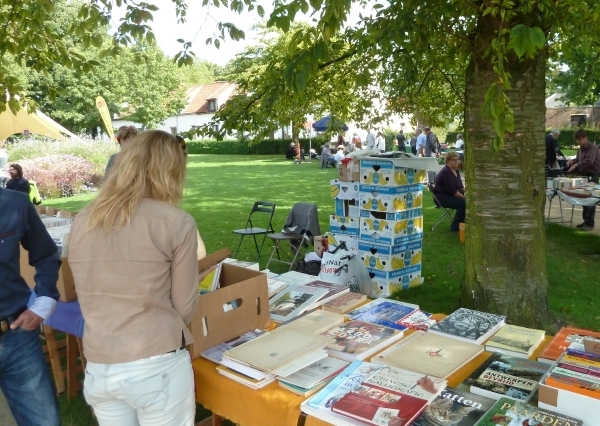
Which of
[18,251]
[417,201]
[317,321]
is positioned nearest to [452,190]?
[417,201]

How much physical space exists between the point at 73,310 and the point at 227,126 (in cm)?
228

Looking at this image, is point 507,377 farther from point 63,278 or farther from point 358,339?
point 63,278

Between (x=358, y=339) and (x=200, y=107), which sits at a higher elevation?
(x=200, y=107)

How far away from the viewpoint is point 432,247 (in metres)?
8.09

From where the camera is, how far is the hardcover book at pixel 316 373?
2.04 metres

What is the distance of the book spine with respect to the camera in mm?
1927

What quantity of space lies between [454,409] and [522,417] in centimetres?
22

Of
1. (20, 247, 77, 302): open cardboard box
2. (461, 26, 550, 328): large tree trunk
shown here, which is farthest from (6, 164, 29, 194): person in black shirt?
(461, 26, 550, 328): large tree trunk

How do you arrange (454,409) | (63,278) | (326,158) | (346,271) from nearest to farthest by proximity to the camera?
1. (454,409)
2. (63,278)
3. (346,271)
4. (326,158)

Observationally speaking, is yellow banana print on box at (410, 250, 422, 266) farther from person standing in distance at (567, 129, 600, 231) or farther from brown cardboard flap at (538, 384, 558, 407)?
person standing in distance at (567, 129, 600, 231)

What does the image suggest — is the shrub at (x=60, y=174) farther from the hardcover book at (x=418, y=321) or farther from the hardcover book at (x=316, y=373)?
the hardcover book at (x=316, y=373)

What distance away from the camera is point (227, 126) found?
482cm

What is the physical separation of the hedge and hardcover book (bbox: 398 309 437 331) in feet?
85.0

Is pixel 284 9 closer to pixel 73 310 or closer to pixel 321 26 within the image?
pixel 321 26
